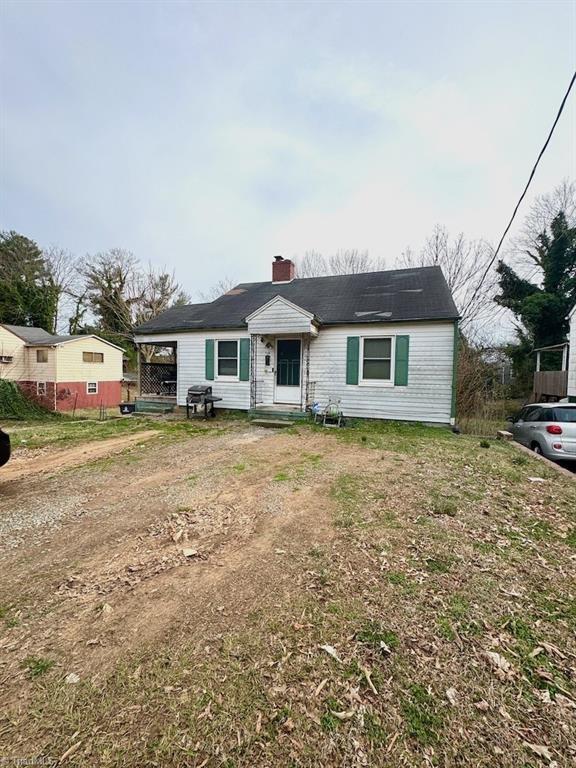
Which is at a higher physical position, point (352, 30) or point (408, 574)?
point (352, 30)

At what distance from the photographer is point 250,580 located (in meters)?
2.56

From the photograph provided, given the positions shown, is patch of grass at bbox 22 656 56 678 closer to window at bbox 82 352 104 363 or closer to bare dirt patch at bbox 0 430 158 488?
bare dirt patch at bbox 0 430 158 488

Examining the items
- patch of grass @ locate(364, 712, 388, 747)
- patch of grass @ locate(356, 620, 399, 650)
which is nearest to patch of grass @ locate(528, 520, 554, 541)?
patch of grass @ locate(356, 620, 399, 650)

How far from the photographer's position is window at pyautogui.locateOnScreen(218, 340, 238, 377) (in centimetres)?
1138

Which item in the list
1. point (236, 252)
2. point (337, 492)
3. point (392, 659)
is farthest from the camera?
point (236, 252)

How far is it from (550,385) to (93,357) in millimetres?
24508

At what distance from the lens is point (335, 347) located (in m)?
10.2

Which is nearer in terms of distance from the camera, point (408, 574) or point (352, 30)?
point (408, 574)

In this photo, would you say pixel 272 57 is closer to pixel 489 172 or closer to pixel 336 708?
pixel 489 172

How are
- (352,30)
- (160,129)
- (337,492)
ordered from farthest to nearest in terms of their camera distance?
(160,129) < (352,30) < (337,492)

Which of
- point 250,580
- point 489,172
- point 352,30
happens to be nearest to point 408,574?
point 250,580

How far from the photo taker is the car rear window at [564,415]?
6746 millimetres

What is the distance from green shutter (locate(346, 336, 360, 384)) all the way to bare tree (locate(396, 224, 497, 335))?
12.2 m

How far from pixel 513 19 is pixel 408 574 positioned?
341 inches
